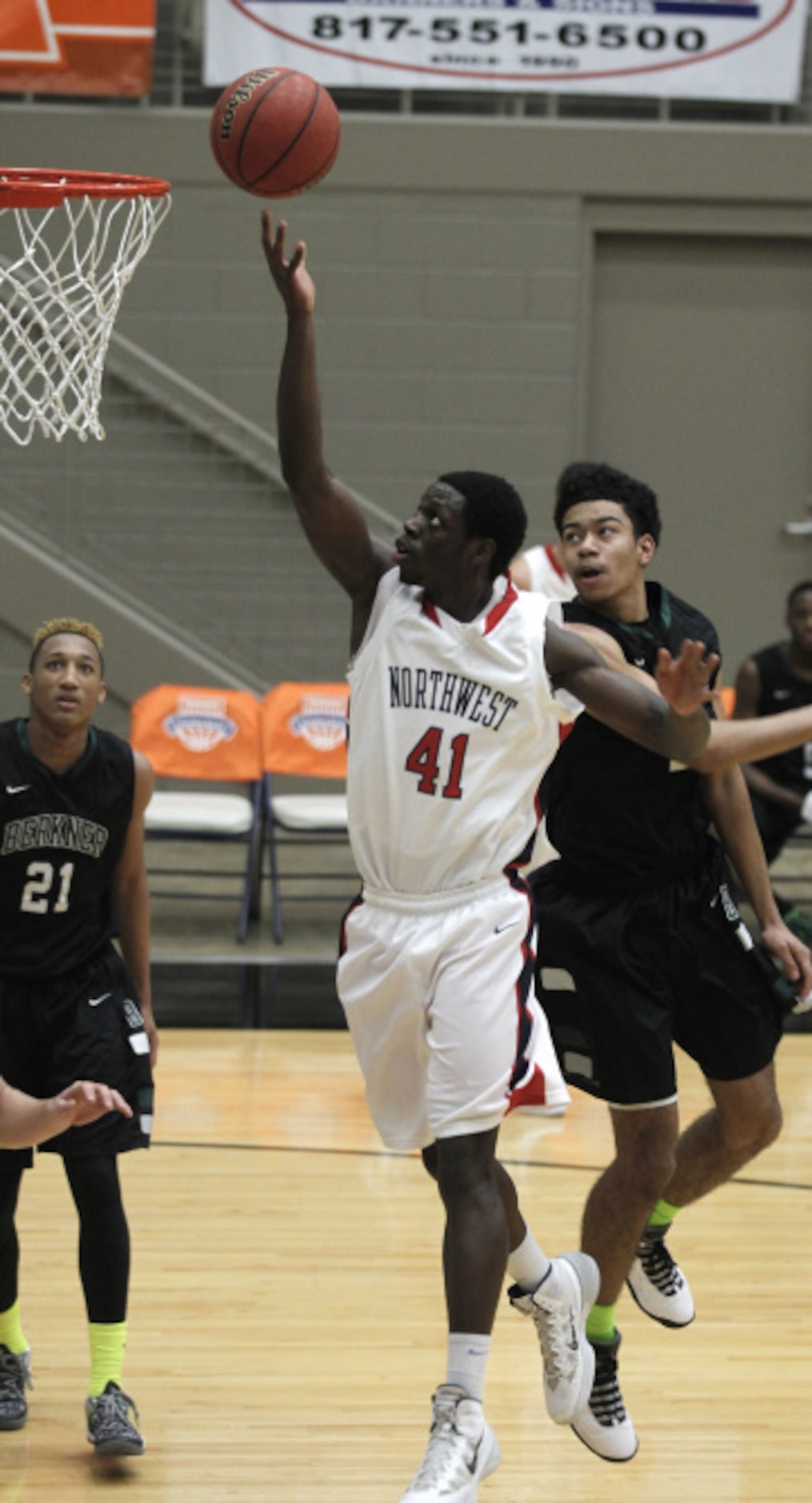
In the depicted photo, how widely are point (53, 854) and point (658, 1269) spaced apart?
68.1 inches

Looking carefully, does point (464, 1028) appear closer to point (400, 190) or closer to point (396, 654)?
point (396, 654)

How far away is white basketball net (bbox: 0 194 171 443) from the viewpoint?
4922 mm

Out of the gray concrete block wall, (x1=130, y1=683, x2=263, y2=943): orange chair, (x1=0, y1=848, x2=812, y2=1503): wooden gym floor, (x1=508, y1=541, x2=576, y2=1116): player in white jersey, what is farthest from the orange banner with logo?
(x1=0, y1=848, x2=812, y2=1503): wooden gym floor

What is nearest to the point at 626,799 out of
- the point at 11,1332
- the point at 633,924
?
the point at 633,924

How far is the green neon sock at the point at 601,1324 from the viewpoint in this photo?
4324mm

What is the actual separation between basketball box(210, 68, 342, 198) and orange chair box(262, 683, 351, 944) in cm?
445

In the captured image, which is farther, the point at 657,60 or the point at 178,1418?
the point at 657,60

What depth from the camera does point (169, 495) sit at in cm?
1009

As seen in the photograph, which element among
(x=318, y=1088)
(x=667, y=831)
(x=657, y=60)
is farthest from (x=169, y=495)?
(x=667, y=831)

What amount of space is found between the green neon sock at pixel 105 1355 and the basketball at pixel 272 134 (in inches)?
94.4

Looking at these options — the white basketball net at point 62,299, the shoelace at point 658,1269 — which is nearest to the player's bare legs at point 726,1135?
the shoelace at point 658,1269

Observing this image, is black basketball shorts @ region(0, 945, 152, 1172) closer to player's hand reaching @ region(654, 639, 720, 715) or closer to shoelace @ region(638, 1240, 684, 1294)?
shoelace @ region(638, 1240, 684, 1294)

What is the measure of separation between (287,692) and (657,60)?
12.3 feet

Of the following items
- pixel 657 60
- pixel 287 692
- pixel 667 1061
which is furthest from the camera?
pixel 657 60
